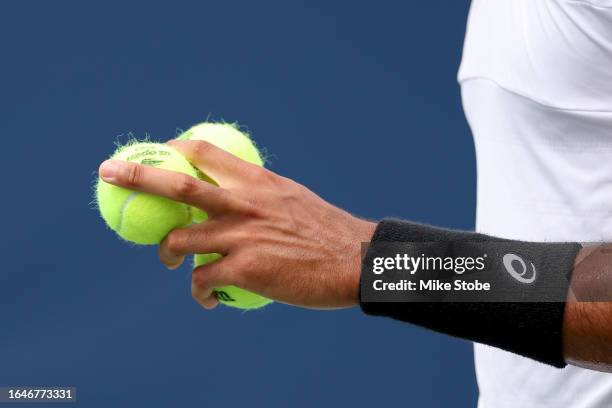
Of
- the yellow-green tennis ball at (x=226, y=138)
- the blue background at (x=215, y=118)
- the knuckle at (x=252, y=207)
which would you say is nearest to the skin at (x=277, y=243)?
the knuckle at (x=252, y=207)

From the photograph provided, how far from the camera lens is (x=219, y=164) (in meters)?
1.15

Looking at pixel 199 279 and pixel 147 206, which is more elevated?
pixel 147 206

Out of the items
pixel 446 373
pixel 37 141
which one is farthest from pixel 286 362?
pixel 37 141

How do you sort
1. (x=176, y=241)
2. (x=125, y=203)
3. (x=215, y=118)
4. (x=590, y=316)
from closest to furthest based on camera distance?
(x=590, y=316), (x=176, y=241), (x=125, y=203), (x=215, y=118)

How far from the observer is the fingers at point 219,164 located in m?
1.13

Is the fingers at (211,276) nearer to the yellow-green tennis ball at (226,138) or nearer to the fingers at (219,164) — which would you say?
the fingers at (219,164)

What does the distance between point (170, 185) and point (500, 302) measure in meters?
0.37

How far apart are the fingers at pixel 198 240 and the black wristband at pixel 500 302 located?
0.51ft

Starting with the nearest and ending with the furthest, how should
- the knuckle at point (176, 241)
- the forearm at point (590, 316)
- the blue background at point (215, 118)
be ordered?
the forearm at point (590, 316)
the knuckle at point (176, 241)
the blue background at point (215, 118)

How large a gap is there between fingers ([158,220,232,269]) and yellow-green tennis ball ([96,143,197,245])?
4cm

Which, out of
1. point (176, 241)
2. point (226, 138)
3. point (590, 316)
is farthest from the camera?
point (226, 138)

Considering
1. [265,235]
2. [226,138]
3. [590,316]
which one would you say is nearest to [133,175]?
[265,235]

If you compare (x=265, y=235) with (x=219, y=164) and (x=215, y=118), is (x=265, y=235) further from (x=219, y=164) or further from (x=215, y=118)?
(x=215, y=118)

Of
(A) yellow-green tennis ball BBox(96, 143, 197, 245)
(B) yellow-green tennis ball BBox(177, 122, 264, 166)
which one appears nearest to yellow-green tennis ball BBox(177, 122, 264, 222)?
(B) yellow-green tennis ball BBox(177, 122, 264, 166)
